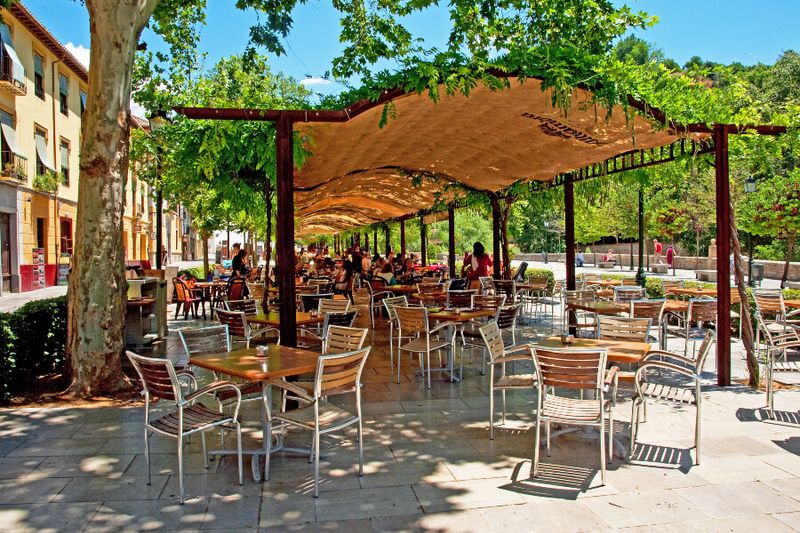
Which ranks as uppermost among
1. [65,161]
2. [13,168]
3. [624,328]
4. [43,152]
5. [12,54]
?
[12,54]

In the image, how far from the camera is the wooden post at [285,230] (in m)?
5.60

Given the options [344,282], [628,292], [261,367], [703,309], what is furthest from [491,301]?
[261,367]

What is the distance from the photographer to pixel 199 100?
12.8 metres

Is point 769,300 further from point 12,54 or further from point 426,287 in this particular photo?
point 12,54

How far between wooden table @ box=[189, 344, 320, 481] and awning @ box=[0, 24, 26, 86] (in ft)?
61.3

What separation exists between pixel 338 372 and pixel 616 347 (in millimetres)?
2311

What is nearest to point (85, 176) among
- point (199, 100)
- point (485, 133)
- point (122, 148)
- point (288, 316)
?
point (122, 148)

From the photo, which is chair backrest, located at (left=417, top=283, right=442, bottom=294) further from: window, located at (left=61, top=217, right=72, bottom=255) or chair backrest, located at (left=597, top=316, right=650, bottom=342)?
window, located at (left=61, top=217, right=72, bottom=255)

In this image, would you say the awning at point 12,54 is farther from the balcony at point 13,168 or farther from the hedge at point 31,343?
the hedge at point 31,343

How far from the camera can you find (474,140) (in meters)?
8.30

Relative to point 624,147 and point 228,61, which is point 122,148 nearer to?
point 624,147

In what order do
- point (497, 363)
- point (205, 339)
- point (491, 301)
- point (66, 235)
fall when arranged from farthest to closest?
point (66, 235) → point (491, 301) → point (205, 339) → point (497, 363)

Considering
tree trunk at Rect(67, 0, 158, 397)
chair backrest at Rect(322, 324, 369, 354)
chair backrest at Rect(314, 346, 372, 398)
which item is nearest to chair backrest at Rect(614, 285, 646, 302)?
chair backrest at Rect(322, 324, 369, 354)

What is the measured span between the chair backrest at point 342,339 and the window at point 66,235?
2295cm
